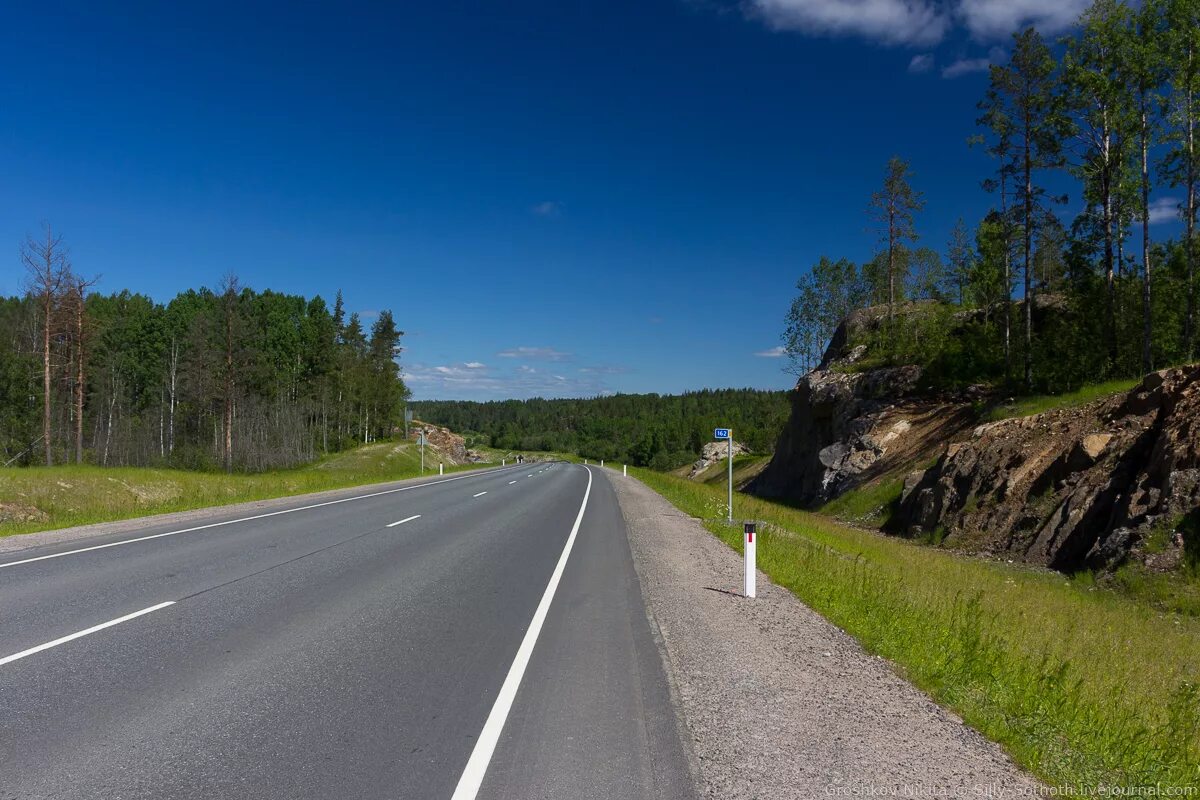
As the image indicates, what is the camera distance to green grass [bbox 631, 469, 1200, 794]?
16.7 feet

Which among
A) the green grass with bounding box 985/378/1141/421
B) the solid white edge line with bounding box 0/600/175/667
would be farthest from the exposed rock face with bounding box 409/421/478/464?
the solid white edge line with bounding box 0/600/175/667

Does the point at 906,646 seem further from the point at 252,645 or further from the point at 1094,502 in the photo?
the point at 1094,502

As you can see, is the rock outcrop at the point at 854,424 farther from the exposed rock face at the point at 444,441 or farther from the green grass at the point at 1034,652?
the exposed rock face at the point at 444,441

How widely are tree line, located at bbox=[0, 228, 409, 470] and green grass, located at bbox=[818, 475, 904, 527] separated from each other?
38.1 m

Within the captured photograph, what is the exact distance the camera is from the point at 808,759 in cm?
455

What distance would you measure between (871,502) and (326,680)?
26988 mm

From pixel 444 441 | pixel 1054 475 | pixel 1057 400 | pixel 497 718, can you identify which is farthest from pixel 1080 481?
pixel 444 441

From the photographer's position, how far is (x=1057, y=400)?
25.5m

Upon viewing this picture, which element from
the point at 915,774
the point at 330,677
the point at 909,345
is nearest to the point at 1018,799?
the point at 915,774

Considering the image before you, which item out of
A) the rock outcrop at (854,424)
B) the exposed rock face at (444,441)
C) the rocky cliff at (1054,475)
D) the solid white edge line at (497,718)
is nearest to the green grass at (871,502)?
the rocky cliff at (1054,475)

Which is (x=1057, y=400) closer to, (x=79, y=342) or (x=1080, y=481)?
(x=1080, y=481)

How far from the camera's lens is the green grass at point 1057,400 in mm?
23219

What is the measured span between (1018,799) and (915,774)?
55 cm

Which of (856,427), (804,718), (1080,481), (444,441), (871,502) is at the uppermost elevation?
(856,427)
